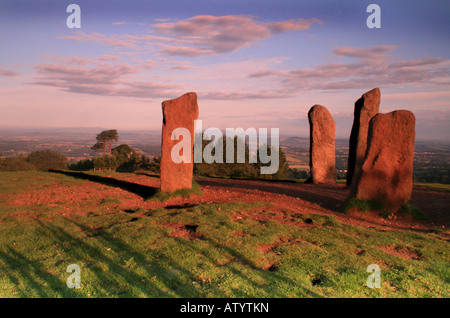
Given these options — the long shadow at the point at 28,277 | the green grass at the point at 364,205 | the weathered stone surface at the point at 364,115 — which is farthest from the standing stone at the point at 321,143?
the long shadow at the point at 28,277

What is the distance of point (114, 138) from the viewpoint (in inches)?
2724

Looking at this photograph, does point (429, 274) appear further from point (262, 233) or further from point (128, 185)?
point (128, 185)

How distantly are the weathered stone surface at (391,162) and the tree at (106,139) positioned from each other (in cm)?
6288

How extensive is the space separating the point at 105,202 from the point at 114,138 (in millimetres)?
58642

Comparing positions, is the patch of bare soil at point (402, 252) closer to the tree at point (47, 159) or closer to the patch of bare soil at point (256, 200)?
the patch of bare soil at point (256, 200)

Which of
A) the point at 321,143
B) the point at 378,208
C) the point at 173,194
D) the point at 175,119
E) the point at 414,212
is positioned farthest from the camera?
the point at 321,143

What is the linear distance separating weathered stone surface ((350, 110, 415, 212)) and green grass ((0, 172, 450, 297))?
2.48 meters

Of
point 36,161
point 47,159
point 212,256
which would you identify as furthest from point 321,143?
point 36,161

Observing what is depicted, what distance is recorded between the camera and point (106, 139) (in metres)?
69.3

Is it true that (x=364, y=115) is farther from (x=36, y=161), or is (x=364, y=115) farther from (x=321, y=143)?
(x=36, y=161)

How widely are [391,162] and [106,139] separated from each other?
2535 inches

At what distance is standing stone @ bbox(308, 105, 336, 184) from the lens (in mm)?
22125

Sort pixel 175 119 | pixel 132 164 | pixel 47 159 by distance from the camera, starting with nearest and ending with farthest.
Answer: pixel 175 119, pixel 132 164, pixel 47 159

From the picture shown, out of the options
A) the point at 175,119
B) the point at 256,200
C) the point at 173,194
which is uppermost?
the point at 175,119
